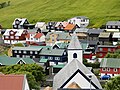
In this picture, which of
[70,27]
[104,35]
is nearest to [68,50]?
[104,35]

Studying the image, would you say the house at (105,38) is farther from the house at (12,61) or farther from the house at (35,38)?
the house at (12,61)

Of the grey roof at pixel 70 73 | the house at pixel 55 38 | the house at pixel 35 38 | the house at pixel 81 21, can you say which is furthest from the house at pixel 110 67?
the house at pixel 81 21

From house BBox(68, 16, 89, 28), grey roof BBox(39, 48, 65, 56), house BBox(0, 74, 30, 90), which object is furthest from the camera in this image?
house BBox(68, 16, 89, 28)

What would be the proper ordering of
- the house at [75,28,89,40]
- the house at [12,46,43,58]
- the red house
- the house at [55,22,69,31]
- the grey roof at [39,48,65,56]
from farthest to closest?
the house at [55,22,69,31] < the house at [75,28,89,40] < the house at [12,46,43,58] < the red house < the grey roof at [39,48,65,56]

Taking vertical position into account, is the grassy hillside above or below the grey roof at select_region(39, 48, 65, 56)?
above

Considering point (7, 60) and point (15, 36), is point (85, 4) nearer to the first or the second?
point (15, 36)

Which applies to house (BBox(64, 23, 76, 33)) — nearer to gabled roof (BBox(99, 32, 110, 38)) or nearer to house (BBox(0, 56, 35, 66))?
gabled roof (BBox(99, 32, 110, 38))

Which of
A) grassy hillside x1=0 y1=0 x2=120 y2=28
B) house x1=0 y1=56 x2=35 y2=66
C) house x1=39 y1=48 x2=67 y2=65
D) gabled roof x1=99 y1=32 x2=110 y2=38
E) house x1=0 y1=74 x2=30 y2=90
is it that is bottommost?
house x1=39 y1=48 x2=67 y2=65

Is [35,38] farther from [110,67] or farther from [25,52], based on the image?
[110,67]

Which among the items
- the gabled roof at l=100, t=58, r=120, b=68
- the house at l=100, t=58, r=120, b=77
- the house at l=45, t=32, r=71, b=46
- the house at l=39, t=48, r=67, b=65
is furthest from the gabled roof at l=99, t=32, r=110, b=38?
the house at l=100, t=58, r=120, b=77
